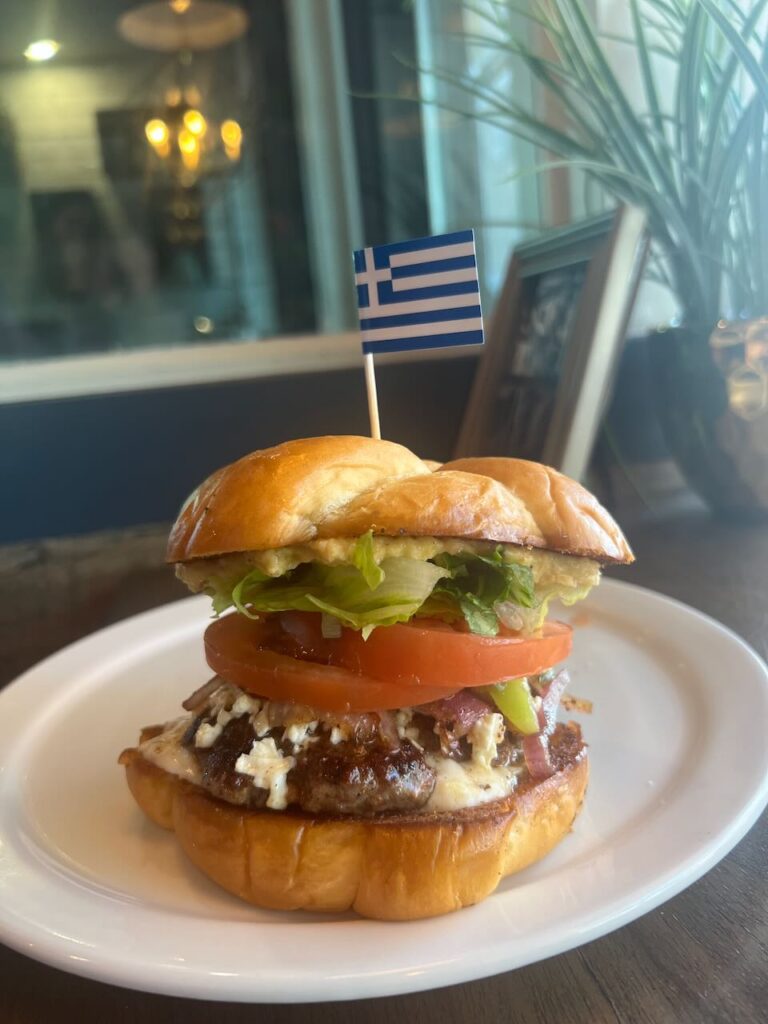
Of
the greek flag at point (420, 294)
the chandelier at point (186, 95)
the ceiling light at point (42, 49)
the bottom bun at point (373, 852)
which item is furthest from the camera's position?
the chandelier at point (186, 95)

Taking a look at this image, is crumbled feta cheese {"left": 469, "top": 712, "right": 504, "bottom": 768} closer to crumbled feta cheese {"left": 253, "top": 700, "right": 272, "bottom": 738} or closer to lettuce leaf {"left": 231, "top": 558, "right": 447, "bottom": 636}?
lettuce leaf {"left": 231, "top": 558, "right": 447, "bottom": 636}

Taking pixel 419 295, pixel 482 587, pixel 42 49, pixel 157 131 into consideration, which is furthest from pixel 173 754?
pixel 42 49

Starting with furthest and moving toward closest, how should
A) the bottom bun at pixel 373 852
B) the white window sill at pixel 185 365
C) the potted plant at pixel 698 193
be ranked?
the white window sill at pixel 185 365 < the potted plant at pixel 698 193 < the bottom bun at pixel 373 852

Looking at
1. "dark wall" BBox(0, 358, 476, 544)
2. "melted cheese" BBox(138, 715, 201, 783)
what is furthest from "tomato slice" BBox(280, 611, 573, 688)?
"dark wall" BBox(0, 358, 476, 544)

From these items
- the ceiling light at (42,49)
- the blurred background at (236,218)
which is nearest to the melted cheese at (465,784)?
the blurred background at (236,218)

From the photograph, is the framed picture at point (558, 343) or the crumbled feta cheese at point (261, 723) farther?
the framed picture at point (558, 343)

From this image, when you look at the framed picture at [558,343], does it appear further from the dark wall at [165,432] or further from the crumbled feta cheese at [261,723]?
the crumbled feta cheese at [261,723]
